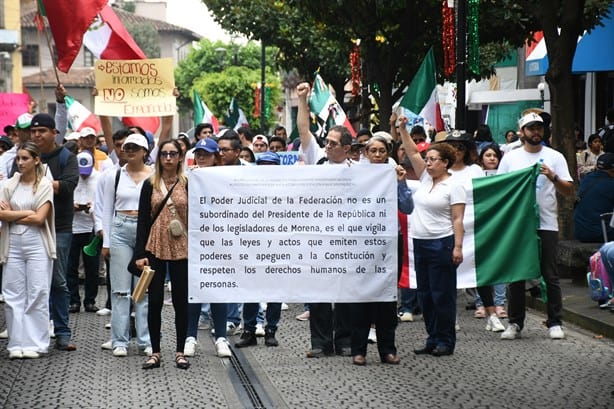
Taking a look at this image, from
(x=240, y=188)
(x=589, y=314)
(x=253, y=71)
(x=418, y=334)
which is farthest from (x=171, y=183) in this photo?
(x=253, y=71)

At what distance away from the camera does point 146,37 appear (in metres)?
106

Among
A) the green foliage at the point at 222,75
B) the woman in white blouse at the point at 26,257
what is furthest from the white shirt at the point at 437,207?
the green foliage at the point at 222,75

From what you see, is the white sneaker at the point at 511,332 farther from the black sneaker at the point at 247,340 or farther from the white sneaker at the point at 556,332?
the black sneaker at the point at 247,340

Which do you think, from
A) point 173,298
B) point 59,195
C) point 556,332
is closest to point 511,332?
point 556,332

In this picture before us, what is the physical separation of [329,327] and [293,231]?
0.99 metres

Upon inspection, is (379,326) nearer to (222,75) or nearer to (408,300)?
(408,300)

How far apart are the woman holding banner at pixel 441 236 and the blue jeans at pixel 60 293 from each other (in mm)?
3241

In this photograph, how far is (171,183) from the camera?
35.2ft

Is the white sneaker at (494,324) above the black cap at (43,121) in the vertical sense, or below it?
below

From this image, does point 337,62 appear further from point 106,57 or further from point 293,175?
point 293,175

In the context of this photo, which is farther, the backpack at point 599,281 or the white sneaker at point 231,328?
the backpack at point 599,281

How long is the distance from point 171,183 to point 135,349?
6.13 ft

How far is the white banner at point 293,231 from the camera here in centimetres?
1066

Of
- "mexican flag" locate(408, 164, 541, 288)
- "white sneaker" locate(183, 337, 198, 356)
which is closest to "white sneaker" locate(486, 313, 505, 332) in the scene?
"mexican flag" locate(408, 164, 541, 288)
